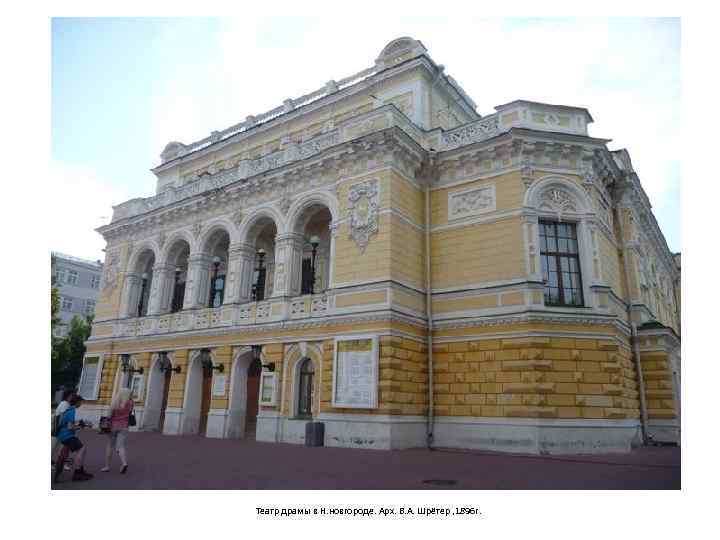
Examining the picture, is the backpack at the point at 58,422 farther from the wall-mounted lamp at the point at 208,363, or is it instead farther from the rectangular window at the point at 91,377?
the rectangular window at the point at 91,377

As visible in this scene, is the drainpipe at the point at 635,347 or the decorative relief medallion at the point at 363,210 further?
the drainpipe at the point at 635,347

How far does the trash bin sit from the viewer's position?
53.4 feet

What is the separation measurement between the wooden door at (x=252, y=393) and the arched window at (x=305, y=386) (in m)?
3.37

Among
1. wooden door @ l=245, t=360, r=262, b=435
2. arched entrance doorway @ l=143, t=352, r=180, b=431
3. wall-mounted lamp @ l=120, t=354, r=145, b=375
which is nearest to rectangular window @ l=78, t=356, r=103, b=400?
wall-mounted lamp @ l=120, t=354, r=145, b=375

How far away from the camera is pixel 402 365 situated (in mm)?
16422

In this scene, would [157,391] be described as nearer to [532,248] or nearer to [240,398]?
[240,398]

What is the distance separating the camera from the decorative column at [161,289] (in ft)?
80.3

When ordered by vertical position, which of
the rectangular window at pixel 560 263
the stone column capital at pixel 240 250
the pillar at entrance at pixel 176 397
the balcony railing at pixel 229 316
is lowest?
the pillar at entrance at pixel 176 397

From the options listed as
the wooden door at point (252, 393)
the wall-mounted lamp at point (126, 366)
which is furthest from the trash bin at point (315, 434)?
the wall-mounted lamp at point (126, 366)

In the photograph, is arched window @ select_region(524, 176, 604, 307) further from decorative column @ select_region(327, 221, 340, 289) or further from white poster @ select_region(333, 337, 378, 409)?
decorative column @ select_region(327, 221, 340, 289)

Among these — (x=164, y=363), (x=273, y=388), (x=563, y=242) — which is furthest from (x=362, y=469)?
Result: (x=164, y=363)

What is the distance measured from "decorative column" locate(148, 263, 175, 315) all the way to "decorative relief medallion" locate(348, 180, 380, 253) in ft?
37.6

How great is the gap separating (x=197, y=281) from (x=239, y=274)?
2822 mm

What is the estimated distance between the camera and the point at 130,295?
26.5m
